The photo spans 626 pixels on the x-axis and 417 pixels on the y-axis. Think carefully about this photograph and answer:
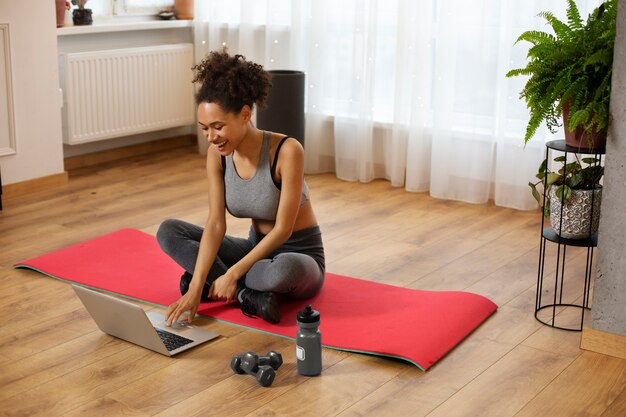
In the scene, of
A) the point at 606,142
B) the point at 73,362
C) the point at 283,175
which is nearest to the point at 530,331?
the point at 606,142

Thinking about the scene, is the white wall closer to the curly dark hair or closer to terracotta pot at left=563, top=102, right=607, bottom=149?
the curly dark hair

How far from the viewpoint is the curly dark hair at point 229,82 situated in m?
2.60

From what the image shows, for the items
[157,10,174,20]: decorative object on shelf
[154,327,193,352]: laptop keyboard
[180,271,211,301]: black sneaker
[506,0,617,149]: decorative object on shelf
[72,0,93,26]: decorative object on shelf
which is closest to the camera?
[506,0,617,149]: decorative object on shelf

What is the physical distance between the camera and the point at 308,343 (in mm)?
2338

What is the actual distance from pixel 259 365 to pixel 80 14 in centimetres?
290

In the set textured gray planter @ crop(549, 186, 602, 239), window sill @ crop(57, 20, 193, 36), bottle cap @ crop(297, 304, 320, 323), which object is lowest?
bottle cap @ crop(297, 304, 320, 323)

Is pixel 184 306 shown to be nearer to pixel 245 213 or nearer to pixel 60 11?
pixel 245 213

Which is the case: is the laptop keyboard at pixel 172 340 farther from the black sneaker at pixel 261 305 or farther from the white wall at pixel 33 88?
the white wall at pixel 33 88

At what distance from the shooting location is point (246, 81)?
2.64 m

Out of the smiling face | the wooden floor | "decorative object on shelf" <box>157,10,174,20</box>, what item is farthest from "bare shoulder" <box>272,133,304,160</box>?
"decorative object on shelf" <box>157,10,174,20</box>

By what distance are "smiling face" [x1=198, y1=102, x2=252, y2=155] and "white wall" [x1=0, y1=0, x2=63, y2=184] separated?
6.16ft

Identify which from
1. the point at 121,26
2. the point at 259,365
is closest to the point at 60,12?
the point at 121,26

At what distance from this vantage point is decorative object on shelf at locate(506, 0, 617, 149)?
2.42 meters

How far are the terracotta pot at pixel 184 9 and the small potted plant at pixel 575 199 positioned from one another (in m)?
3.07
